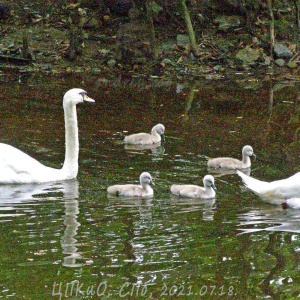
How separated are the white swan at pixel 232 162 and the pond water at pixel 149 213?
173 millimetres

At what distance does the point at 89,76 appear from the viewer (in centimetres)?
1859

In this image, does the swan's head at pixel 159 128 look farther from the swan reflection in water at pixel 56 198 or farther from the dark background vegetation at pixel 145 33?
the dark background vegetation at pixel 145 33

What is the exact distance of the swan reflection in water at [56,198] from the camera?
7.74 m

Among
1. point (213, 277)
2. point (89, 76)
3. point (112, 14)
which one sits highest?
point (112, 14)

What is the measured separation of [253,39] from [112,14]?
374 cm

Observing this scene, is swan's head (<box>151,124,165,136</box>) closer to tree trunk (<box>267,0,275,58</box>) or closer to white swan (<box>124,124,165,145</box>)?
white swan (<box>124,124,165,145</box>)

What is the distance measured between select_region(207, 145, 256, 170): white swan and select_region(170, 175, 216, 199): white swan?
4.25 ft

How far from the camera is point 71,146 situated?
10.6m

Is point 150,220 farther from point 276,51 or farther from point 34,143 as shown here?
point 276,51

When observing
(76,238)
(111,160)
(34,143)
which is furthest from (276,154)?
(76,238)

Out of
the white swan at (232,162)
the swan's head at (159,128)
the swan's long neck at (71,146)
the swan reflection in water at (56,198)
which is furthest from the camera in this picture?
the swan's head at (159,128)

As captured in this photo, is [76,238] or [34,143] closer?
[76,238]

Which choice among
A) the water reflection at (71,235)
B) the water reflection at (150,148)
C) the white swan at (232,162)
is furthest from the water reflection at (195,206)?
the water reflection at (150,148)

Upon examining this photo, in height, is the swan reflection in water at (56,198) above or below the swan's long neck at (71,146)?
below
